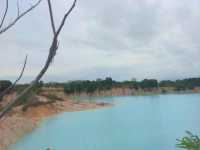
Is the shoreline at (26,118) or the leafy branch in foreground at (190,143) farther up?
the leafy branch in foreground at (190,143)

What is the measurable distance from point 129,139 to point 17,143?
619 centimetres

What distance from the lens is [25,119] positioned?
39.3 m

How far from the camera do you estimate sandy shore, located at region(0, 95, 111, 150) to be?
2764 centimetres

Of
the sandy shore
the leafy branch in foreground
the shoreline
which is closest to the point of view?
the leafy branch in foreground

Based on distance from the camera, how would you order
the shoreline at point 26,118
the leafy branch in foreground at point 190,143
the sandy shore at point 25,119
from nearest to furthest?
the leafy branch in foreground at point 190,143 < the sandy shore at point 25,119 < the shoreline at point 26,118

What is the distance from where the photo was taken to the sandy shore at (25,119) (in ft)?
90.7

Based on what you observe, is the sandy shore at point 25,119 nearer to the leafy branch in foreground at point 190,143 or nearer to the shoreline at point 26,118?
the shoreline at point 26,118

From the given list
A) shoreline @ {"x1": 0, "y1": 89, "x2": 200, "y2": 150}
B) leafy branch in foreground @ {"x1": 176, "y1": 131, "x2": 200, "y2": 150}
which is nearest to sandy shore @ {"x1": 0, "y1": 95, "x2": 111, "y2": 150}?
shoreline @ {"x1": 0, "y1": 89, "x2": 200, "y2": 150}

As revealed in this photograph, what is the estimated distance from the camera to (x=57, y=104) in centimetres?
6238

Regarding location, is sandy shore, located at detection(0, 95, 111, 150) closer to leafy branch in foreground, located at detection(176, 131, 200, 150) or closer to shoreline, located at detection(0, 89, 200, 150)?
shoreline, located at detection(0, 89, 200, 150)

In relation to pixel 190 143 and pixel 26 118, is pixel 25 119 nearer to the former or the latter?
pixel 26 118

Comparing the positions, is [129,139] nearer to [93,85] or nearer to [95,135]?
[95,135]

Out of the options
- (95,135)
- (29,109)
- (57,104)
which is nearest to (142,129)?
(95,135)

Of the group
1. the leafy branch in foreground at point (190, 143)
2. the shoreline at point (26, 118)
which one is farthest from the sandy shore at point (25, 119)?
the leafy branch in foreground at point (190, 143)
